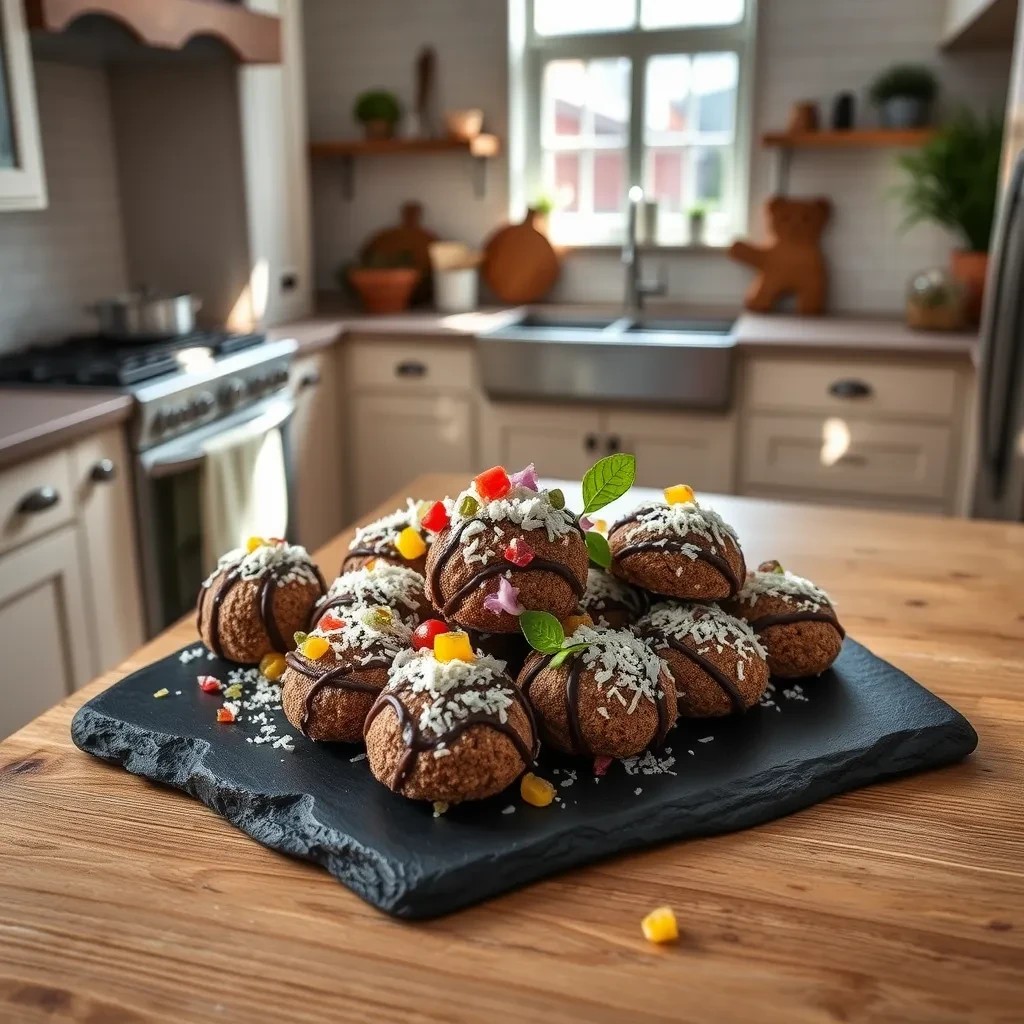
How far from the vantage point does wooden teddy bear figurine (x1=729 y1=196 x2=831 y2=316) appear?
3512 millimetres

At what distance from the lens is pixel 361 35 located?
3834 millimetres

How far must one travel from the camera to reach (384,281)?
364 cm

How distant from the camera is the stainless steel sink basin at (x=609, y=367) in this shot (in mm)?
3014

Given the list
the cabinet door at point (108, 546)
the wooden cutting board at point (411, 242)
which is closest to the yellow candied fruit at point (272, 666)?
the cabinet door at point (108, 546)

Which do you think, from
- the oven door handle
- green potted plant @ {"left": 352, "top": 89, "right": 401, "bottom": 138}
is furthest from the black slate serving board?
green potted plant @ {"left": 352, "top": 89, "right": 401, "bottom": 138}

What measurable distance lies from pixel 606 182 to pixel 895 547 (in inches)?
102

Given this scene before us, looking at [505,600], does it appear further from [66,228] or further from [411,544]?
[66,228]

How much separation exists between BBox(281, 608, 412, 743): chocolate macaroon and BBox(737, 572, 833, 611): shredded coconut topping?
0.35m

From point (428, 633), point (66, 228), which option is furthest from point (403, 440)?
point (428, 633)

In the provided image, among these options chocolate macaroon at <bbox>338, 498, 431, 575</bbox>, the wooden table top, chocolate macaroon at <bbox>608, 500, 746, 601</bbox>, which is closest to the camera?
the wooden table top

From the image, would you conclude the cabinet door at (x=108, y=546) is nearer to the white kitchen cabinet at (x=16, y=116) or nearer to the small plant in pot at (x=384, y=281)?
the white kitchen cabinet at (x=16, y=116)

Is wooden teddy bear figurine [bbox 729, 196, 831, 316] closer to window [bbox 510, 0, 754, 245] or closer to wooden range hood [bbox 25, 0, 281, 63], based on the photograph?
window [bbox 510, 0, 754, 245]

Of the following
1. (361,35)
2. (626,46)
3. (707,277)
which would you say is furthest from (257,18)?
(707,277)

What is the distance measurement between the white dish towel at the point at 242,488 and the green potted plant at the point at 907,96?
2119 mm
